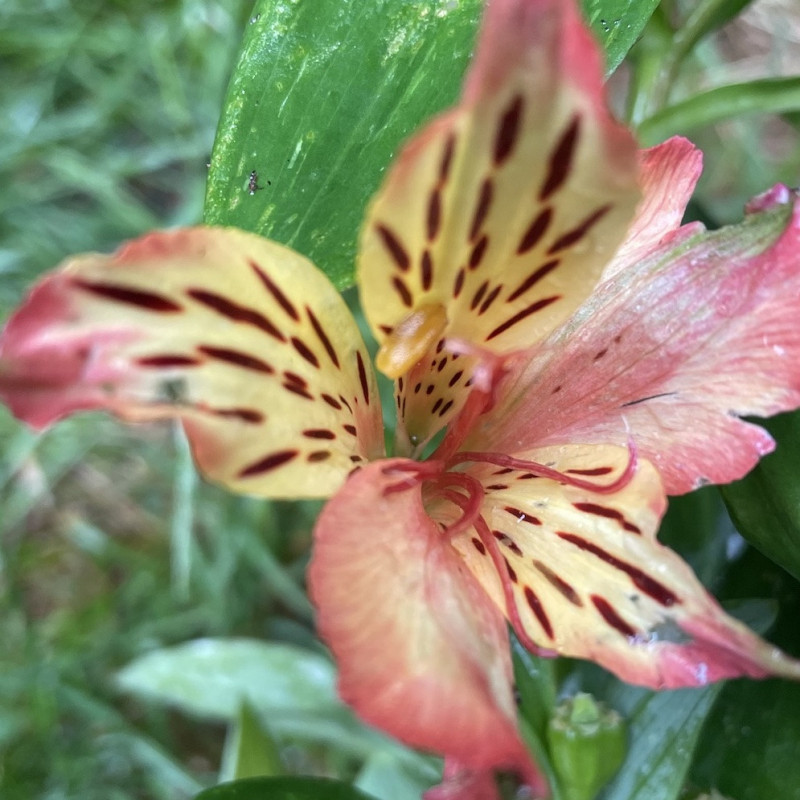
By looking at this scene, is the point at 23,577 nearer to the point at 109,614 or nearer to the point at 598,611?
the point at 109,614

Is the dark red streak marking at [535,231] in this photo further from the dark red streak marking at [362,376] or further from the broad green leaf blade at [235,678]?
the broad green leaf blade at [235,678]

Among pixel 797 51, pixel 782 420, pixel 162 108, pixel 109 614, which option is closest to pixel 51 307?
pixel 782 420

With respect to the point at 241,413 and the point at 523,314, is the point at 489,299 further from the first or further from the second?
the point at 241,413

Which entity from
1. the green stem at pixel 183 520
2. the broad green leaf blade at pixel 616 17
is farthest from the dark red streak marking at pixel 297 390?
the green stem at pixel 183 520

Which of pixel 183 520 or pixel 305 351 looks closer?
pixel 305 351

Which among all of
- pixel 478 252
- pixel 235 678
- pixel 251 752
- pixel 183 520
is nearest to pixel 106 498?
pixel 183 520

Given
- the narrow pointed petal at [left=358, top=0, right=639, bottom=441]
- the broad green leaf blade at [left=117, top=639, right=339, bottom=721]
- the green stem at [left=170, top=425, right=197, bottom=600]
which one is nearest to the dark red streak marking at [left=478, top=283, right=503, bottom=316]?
the narrow pointed petal at [left=358, top=0, right=639, bottom=441]
